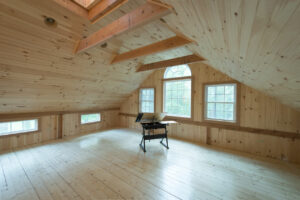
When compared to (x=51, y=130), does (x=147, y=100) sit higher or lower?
higher

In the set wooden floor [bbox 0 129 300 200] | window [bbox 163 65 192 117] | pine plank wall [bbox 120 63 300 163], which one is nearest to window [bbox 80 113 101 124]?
wooden floor [bbox 0 129 300 200]

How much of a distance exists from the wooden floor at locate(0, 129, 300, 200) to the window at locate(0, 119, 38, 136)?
0.67m

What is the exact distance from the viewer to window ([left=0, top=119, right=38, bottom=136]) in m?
3.65

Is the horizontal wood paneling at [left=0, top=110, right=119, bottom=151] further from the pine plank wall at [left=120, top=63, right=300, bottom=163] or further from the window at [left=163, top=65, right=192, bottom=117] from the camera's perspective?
the pine plank wall at [left=120, top=63, right=300, bottom=163]

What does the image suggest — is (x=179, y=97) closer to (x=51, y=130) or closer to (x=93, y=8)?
(x=93, y=8)

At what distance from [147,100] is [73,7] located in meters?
4.15

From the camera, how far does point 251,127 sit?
3.50 m

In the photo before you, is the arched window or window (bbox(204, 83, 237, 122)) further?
the arched window

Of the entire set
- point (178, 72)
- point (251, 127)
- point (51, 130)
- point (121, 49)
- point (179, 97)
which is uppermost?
point (121, 49)

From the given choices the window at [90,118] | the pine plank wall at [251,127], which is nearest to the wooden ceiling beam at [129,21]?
the pine plank wall at [251,127]

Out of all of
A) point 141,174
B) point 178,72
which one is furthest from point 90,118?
point 178,72

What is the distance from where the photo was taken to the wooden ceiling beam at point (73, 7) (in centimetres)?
198

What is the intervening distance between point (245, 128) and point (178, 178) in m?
2.51

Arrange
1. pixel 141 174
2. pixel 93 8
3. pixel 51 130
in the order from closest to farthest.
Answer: pixel 93 8
pixel 141 174
pixel 51 130
